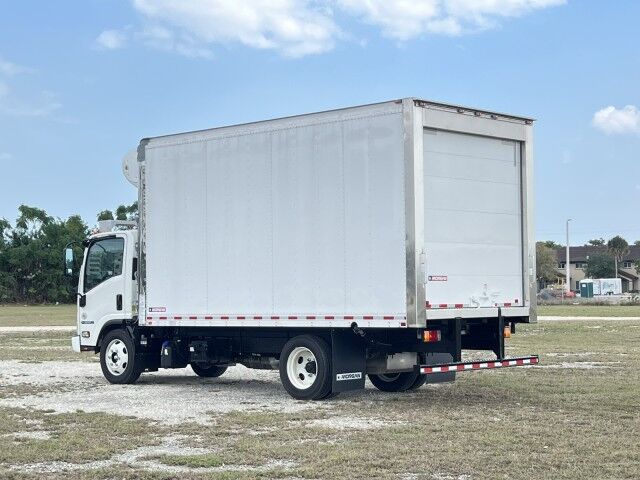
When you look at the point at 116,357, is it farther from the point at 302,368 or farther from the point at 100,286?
the point at 302,368

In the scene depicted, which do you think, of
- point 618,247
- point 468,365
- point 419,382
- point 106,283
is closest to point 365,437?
point 468,365

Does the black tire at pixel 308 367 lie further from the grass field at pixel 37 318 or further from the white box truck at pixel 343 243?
the grass field at pixel 37 318

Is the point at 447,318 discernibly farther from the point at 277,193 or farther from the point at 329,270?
the point at 277,193

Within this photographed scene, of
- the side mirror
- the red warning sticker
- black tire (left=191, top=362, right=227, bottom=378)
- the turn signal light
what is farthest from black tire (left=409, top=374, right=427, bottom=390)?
the side mirror

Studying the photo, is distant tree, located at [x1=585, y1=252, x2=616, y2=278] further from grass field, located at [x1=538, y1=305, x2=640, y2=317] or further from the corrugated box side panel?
the corrugated box side panel

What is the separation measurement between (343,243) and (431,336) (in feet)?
5.92

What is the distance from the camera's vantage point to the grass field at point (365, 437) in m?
9.32

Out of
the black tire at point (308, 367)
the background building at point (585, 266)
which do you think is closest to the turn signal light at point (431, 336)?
the black tire at point (308, 367)

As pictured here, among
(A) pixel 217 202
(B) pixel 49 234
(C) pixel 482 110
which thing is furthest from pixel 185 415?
(B) pixel 49 234

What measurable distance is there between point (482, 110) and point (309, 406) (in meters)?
4.87

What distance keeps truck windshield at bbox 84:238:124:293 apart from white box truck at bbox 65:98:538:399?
0.94 m

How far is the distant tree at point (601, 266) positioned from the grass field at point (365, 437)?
455 feet

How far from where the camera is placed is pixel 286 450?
33.9 ft

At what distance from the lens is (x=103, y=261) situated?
18609 mm
